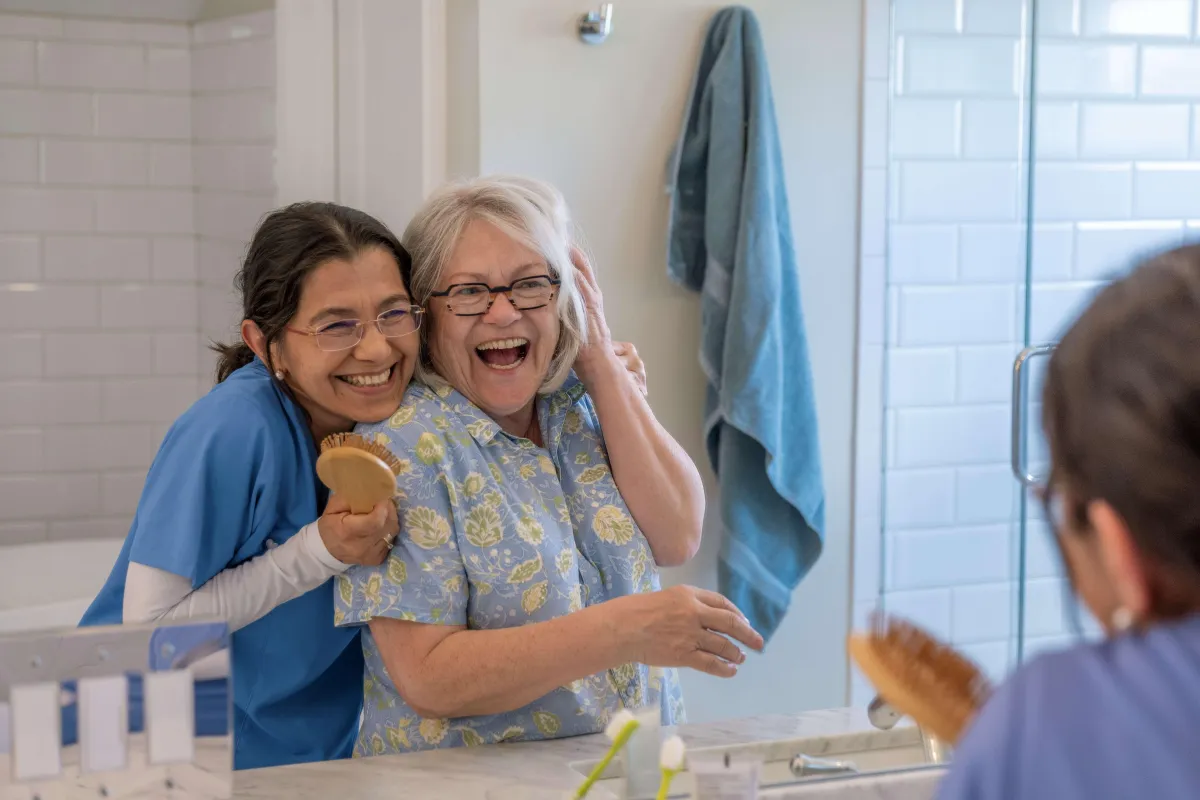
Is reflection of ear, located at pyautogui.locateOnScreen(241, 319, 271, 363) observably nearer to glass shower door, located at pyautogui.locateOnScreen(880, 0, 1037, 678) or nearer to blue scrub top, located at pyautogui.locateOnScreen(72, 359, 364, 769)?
blue scrub top, located at pyautogui.locateOnScreen(72, 359, 364, 769)

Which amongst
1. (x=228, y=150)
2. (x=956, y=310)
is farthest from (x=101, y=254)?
(x=956, y=310)

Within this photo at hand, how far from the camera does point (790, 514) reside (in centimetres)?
198

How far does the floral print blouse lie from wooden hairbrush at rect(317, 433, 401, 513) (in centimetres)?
8

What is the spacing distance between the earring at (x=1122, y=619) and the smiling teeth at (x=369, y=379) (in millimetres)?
914

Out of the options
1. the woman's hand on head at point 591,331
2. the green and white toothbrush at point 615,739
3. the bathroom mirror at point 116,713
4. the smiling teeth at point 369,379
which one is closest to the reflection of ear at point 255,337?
the smiling teeth at point 369,379

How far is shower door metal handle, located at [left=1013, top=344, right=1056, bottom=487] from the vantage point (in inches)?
59.6

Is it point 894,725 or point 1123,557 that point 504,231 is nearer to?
point 894,725

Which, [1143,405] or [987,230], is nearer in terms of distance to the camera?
[1143,405]

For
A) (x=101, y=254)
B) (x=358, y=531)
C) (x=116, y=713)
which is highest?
(x=101, y=254)

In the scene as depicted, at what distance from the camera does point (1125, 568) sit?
1.91 ft

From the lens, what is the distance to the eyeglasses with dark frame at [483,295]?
1387 millimetres

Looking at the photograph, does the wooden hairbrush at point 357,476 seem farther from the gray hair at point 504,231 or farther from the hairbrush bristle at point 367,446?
the gray hair at point 504,231

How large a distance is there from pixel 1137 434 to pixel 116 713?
0.80m

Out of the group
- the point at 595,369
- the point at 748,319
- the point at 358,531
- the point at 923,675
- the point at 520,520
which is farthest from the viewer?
the point at 748,319
